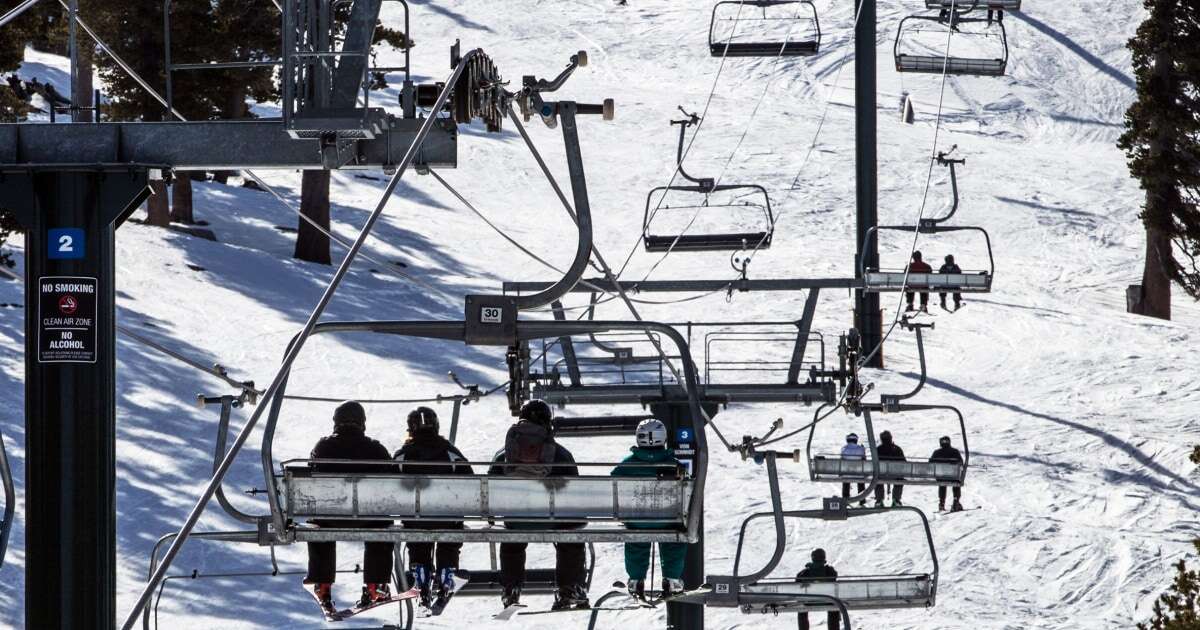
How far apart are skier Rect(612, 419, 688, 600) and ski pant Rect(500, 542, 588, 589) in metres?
0.27

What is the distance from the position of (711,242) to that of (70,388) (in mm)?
12457

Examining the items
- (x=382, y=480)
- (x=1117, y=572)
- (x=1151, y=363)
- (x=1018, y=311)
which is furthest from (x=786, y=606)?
(x=1018, y=311)

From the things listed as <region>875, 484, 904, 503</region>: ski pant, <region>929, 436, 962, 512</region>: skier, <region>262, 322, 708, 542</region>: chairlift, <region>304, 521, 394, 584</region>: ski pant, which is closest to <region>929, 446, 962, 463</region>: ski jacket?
<region>929, 436, 962, 512</region>: skier

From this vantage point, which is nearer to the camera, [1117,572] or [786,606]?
[786,606]

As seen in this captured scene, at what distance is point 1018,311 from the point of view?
34.7 m

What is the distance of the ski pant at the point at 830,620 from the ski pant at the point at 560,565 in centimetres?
925

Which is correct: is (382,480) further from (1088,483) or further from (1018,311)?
(1018,311)

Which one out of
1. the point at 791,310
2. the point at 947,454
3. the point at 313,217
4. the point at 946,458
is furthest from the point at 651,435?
the point at 313,217

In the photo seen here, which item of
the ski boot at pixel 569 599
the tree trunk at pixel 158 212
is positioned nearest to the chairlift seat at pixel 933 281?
the ski boot at pixel 569 599

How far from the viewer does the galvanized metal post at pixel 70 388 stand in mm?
8961

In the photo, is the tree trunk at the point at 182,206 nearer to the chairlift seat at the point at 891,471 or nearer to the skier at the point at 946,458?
the skier at the point at 946,458

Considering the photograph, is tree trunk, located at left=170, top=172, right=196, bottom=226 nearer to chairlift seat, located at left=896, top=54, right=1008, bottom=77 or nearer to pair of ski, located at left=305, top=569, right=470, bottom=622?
chairlift seat, located at left=896, top=54, right=1008, bottom=77

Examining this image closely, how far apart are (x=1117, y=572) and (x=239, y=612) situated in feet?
32.1

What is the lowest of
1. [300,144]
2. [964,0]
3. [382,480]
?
[382,480]
